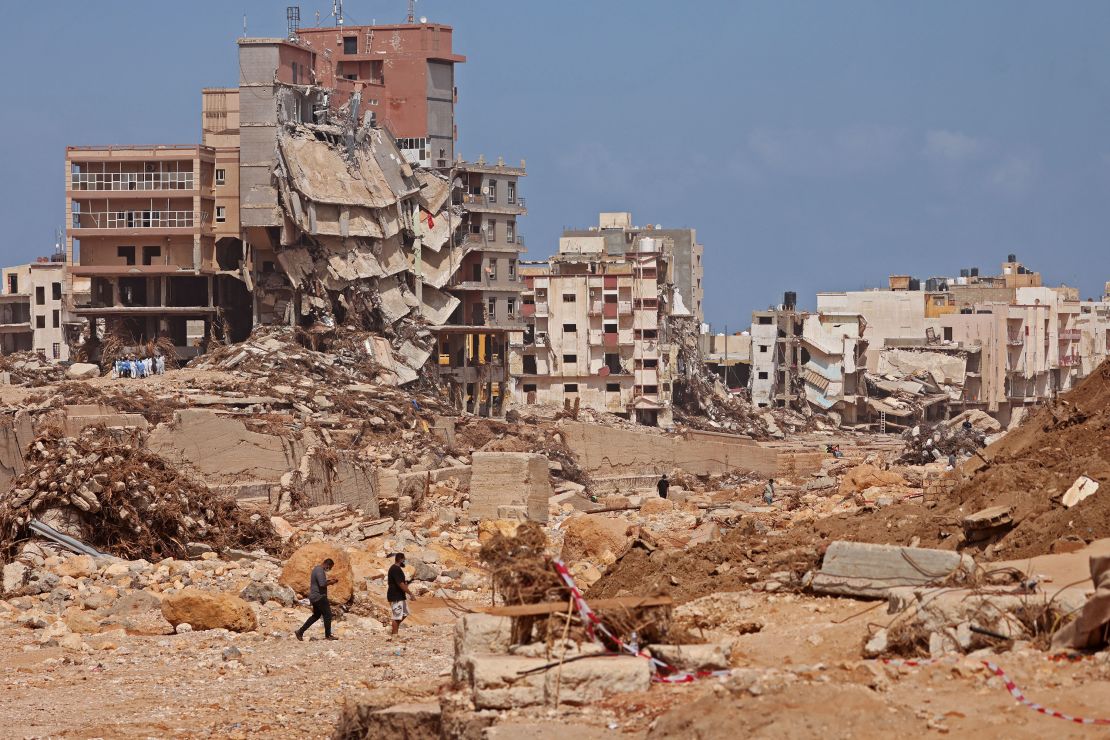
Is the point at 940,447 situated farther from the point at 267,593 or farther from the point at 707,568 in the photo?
the point at 707,568

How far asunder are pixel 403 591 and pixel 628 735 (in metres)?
7.83

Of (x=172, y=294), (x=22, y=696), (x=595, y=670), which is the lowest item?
(x=22, y=696)

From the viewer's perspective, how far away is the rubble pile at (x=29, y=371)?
2021 inches

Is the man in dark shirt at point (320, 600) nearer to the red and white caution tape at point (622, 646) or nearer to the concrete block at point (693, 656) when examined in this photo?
the red and white caution tape at point (622, 646)

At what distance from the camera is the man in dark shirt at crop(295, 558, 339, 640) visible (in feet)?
56.6

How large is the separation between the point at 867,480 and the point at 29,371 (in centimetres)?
3152

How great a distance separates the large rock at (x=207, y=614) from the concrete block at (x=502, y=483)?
1055 cm

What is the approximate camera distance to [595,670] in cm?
1085

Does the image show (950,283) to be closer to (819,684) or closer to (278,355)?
(278,355)

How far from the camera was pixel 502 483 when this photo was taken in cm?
2858

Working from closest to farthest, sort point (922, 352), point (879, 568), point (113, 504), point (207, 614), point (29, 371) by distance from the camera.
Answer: point (879, 568) → point (207, 614) → point (113, 504) → point (29, 371) → point (922, 352)

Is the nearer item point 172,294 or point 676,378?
point 172,294

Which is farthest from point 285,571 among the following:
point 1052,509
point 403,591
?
point 1052,509

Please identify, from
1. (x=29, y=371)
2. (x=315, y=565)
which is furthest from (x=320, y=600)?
(x=29, y=371)
